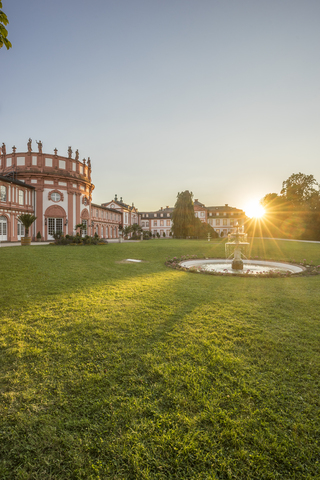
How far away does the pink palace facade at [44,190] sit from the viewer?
26.9 m

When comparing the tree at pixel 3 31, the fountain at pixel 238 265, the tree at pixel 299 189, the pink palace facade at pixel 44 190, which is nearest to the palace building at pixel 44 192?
the pink palace facade at pixel 44 190

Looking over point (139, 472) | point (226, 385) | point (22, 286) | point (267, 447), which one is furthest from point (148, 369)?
point (22, 286)

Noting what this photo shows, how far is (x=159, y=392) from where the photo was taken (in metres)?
2.27

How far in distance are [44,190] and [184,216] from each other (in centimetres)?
2553

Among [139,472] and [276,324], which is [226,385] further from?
[276,324]

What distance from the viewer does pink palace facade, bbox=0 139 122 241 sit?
26859mm

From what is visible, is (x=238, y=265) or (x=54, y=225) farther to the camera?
(x=54, y=225)

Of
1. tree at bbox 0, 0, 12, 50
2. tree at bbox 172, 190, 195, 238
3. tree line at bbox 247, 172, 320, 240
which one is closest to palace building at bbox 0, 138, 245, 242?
tree at bbox 172, 190, 195, 238

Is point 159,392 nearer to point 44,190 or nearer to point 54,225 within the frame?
point 54,225

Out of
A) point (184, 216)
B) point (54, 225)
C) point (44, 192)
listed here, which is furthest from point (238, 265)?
point (184, 216)

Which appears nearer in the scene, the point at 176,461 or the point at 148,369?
the point at 176,461

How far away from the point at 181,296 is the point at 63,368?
3405mm

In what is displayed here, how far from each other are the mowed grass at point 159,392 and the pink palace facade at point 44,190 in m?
27.0

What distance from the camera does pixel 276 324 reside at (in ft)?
12.7
